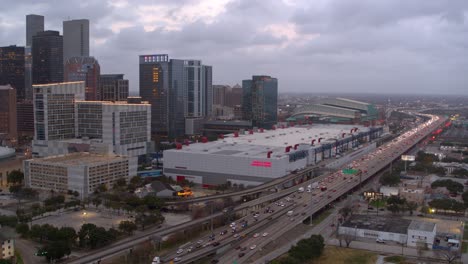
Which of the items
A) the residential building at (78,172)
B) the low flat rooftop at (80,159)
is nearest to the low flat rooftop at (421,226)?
the residential building at (78,172)

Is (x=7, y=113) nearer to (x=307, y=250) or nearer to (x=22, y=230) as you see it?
(x=22, y=230)

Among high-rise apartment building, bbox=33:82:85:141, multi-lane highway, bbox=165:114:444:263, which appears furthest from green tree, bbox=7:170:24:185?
multi-lane highway, bbox=165:114:444:263

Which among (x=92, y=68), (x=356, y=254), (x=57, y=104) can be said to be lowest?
(x=356, y=254)

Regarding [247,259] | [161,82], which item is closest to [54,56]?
[161,82]

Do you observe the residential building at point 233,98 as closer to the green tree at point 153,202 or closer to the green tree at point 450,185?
the green tree at point 450,185

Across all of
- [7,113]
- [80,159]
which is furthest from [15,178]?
[7,113]

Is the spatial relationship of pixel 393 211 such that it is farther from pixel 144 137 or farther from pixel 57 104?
pixel 57 104
